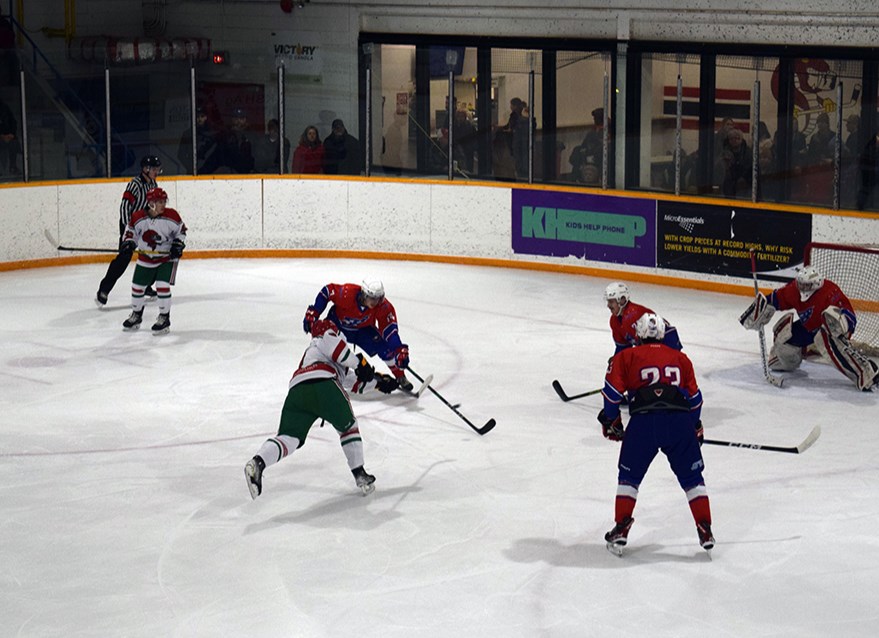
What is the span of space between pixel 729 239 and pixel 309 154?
4.32 m

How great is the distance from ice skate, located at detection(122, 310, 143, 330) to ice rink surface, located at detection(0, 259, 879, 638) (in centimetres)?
7

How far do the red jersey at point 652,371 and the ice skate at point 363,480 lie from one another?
1391 millimetres

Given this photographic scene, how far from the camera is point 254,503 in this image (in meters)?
6.35

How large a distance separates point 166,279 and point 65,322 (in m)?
0.96

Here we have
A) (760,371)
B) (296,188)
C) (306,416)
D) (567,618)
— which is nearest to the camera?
(567,618)

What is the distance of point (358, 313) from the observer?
26.3ft

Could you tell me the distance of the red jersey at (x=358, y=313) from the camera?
7844 millimetres

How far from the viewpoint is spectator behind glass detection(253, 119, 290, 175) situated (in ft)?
44.6

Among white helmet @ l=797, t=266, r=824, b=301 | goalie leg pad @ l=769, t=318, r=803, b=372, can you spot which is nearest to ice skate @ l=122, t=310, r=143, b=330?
goalie leg pad @ l=769, t=318, r=803, b=372

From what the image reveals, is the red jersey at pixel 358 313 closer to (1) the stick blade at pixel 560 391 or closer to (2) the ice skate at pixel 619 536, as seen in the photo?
(1) the stick blade at pixel 560 391

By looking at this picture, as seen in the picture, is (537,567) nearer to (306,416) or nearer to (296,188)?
(306,416)

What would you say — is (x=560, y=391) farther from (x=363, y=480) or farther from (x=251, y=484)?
(x=251, y=484)

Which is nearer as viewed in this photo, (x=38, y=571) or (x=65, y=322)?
(x=38, y=571)

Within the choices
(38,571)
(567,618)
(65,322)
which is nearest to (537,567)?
(567,618)
